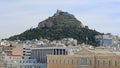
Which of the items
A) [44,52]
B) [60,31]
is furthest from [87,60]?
[60,31]

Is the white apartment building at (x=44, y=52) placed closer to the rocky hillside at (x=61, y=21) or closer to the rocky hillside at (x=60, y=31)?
the rocky hillside at (x=60, y=31)

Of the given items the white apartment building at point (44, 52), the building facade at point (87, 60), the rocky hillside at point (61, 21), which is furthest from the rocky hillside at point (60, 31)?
the building facade at point (87, 60)

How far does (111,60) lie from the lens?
64062mm

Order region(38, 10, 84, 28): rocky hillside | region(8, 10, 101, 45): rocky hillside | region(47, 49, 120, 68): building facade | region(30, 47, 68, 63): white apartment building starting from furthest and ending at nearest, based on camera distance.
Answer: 1. region(38, 10, 84, 28): rocky hillside
2. region(8, 10, 101, 45): rocky hillside
3. region(30, 47, 68, 63): white apartment building
4. region(47, 49, 120, 68): building facade

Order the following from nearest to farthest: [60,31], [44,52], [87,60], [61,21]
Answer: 1. [87,60]
2. [44,52]
3. [60,31]
4. [61,21]

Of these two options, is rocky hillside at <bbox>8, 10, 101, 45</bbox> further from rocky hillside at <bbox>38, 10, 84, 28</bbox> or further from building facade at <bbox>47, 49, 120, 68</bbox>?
building facade at <bbox>47, 49, 120, 68</bbox>

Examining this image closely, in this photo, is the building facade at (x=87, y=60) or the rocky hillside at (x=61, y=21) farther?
the rocky hillside at (x=61, y=21)

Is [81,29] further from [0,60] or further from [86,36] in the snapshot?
[0,60]

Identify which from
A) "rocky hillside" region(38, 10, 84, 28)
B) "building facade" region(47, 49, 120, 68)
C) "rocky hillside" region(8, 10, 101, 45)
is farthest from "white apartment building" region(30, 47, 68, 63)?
"rocky hillside" region(38, 10, 84, 28)

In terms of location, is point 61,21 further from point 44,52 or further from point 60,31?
point 44,52

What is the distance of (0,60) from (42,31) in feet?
209

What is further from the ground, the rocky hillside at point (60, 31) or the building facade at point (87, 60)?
the rocky hillside at point (60, 31)

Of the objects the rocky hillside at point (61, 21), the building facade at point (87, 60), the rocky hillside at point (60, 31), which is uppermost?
the rocky hillside at point (61, 21)

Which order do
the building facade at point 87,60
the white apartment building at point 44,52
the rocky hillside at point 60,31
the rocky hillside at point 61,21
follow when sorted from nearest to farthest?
the building facade at point 87,60 → the white apartment building at point 44,52 → the rocky hillside at point 60,31 → the rocky hillside at point 61,21
